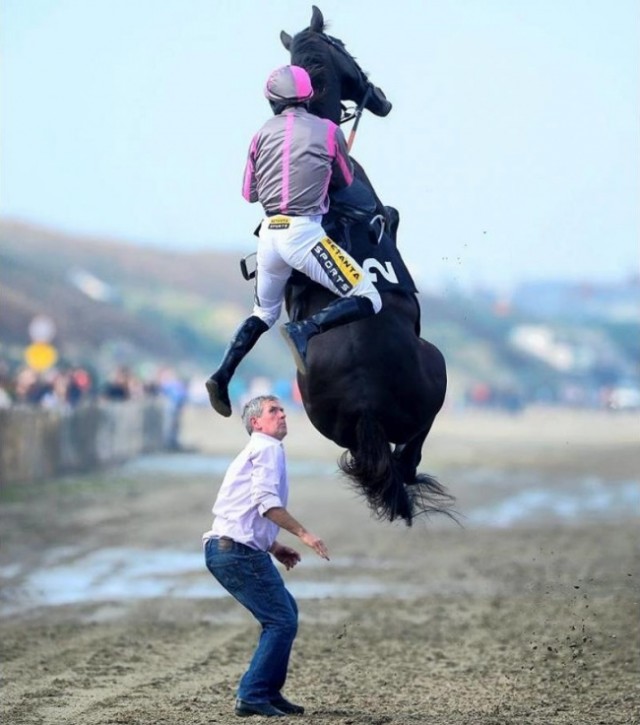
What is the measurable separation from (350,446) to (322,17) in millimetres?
2382

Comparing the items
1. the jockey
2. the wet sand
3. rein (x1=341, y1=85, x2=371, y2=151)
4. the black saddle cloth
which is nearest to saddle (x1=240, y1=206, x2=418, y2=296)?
the black saddle cloth

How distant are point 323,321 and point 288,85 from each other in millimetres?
1187

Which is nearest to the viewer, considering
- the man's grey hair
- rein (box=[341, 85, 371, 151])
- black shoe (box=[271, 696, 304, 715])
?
the man's grey hair

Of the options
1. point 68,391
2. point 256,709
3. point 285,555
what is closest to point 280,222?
point 285,555

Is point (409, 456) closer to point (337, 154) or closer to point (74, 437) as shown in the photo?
point (337, 154)

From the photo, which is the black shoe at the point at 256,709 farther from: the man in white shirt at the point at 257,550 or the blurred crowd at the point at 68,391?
the blurred crowd at the point at 68,391

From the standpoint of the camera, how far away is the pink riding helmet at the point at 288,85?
27.8 ft

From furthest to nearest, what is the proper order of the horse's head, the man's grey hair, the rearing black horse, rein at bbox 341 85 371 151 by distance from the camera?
1. rein at bbox 341 85 371 151
2. the horse's head
3. the man's grey hair
4. the rearing black horse

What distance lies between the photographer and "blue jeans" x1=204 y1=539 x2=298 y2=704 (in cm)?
874

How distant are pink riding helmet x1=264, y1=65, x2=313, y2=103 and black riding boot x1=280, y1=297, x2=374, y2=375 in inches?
40.6

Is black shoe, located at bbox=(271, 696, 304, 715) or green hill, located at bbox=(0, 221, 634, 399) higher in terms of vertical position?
green hill, located at bbox=(0, 221, 634, 399)

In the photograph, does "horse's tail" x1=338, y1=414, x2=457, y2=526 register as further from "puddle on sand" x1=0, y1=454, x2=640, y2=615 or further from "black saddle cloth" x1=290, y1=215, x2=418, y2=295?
"puddle on sand" x1=0, y1=454, x2=640, y2=615

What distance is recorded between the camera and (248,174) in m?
8.60

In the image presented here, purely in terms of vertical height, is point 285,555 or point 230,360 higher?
point 230,360
